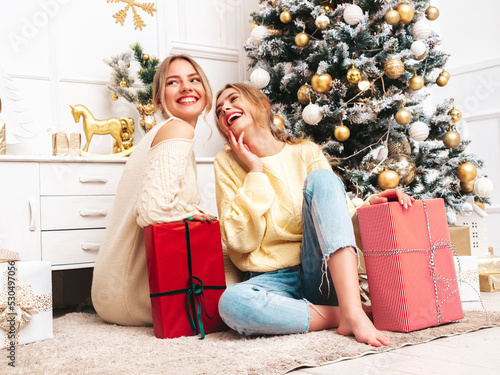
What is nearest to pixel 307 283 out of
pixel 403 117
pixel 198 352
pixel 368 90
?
pixel 198 352

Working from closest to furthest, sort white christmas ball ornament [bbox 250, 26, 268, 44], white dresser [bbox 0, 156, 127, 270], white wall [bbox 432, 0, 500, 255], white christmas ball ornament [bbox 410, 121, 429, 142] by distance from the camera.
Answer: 1. white dresser [bbox 0, 156, 127, 270]
2. white christmas ball ornament [bbox 410, 121, 429, 142]
3. white christmas ball ornament [bbox 250, 26, 268, 44]
4. white wall [bbox 432, 0, 500, 255]

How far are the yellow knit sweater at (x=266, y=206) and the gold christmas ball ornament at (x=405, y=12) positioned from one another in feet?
2.98

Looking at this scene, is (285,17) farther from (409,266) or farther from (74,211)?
(409,266)

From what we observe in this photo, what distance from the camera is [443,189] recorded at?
2256 millimetres

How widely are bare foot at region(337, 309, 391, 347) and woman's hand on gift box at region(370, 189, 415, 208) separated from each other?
306 millimetres

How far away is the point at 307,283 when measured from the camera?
1474mm

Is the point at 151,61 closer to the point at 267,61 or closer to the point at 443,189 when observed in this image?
the point at 267,61

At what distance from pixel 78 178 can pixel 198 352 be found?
3.82ft

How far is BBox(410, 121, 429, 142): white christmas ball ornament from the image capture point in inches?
86.3

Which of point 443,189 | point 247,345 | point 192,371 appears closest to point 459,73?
point 443,189

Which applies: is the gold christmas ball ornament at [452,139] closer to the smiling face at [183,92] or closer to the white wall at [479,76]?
the smiling face at [183,92]

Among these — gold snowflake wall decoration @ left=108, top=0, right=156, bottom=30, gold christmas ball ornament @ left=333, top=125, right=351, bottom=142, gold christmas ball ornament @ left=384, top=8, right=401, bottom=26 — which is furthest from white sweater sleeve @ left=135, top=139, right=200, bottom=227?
gold snowflake wall decoration @ left=108, top=0, right=156, bottom=30

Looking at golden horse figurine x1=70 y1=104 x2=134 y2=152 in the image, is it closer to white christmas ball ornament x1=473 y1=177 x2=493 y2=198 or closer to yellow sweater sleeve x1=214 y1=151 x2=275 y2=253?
yellow sweater sleeve x1=214 y1=151 x2=275 y2=253

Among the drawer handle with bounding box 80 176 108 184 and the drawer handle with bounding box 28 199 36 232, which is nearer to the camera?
the drawer handle with bounding box 28 199 36 232
